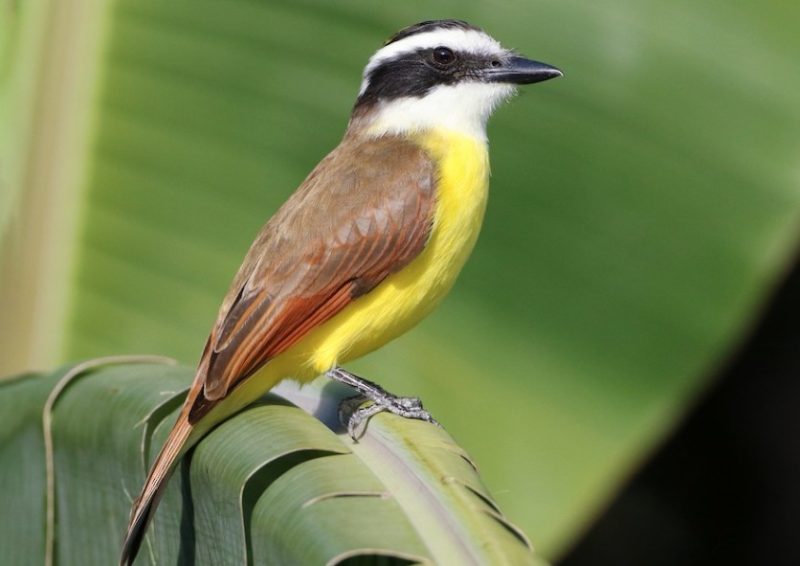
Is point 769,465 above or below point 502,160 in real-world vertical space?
below

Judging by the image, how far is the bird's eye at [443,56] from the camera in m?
3.51

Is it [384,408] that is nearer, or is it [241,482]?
[241,482]

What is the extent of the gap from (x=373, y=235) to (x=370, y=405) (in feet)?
1.42

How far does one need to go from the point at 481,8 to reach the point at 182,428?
1.62 m

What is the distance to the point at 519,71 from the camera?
11.1 feet

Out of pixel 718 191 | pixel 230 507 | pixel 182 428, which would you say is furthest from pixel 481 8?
pixel 230 507

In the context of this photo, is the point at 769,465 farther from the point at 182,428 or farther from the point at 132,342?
the point at 182,428

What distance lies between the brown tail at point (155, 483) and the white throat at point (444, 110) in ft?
4.39

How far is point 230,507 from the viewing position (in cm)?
206

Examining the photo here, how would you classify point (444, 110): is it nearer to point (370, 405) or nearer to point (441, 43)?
point (441, 43)

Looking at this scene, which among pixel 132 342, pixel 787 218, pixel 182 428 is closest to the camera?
pixel 182 428

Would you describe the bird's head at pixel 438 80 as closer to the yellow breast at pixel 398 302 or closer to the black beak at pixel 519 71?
the black beak at pixel 519 71

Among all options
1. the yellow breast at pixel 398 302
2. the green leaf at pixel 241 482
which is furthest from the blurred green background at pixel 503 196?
the green leaf at pixel 241 482

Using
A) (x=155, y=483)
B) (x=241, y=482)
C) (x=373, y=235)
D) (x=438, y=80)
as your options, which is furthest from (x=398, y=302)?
(x=241, y=482)
